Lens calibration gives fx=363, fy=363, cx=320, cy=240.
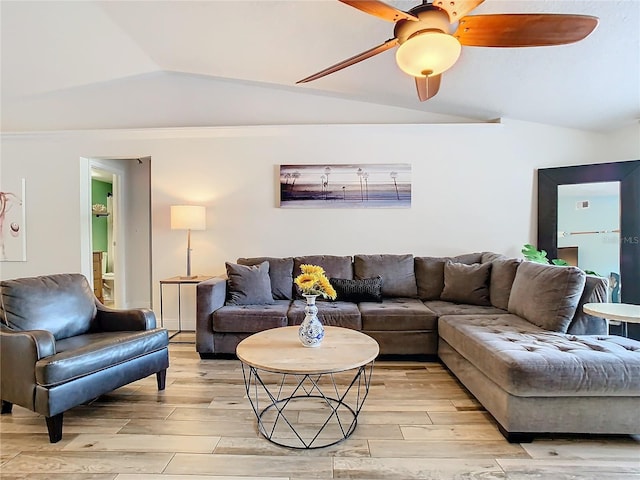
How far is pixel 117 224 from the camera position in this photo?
5391mm

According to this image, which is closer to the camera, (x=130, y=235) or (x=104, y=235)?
(x=130, y=235)

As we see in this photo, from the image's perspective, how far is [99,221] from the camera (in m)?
6.85

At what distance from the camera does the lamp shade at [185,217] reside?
390 cm

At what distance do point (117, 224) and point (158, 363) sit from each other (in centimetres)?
355

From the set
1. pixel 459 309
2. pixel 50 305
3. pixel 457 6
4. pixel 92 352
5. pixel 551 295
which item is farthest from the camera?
pixel 459 309

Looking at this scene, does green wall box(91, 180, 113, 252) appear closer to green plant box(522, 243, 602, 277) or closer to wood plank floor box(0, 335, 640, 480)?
wood plank floor box(0, 335, 640, 480)

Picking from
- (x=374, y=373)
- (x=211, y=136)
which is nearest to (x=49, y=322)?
(x=374, y=373)

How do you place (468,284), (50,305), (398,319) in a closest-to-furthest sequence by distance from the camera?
(50,305) → (398,319) → (468,284)

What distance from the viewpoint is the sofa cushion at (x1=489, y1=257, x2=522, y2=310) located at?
128 inches

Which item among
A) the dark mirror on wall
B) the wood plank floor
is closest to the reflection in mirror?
the dark mirror on wall

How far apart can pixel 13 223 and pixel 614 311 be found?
19.9 feet

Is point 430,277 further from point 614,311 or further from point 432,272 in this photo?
point 614,311

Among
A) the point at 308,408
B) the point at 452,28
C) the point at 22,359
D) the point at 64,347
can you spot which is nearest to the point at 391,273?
the point at 308,408

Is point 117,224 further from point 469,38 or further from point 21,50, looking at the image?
point 469,38
